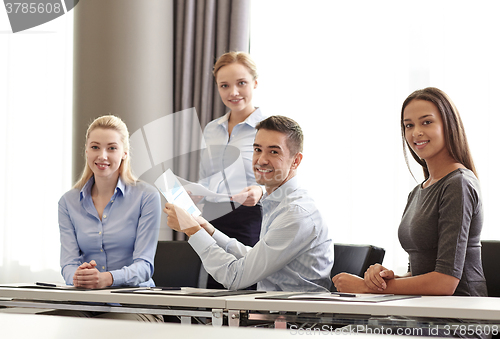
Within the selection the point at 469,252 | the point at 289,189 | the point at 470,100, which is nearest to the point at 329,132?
the point at 470,100

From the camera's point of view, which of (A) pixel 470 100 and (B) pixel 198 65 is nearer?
(A) pixel 470 100

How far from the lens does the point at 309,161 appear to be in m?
3.15

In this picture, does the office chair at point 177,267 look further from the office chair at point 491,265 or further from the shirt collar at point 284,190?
the office chair at point 491,265

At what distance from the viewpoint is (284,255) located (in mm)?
1571

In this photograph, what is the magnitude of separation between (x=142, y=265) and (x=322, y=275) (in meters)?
0.67

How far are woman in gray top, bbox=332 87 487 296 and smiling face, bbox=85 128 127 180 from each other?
104 cm

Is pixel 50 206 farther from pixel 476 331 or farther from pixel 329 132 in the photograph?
pixel 476 331

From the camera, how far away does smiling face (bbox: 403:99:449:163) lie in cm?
155

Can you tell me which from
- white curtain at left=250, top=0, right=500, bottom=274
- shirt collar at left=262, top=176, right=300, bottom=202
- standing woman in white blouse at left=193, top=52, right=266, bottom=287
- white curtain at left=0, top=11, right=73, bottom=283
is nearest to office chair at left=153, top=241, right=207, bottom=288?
standing woman in white blouse at left=193, top=52, right=266, bottom=287

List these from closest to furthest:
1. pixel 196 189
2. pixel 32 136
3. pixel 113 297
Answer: pixel 113 297 → pixel 196 189 → pixel 32 136

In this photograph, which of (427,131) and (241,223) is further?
(241,223)

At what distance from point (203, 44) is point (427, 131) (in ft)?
6.95

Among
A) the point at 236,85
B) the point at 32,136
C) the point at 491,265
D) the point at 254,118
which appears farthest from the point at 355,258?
the point at 32,136

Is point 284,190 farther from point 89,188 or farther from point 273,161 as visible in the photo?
point 89,188
